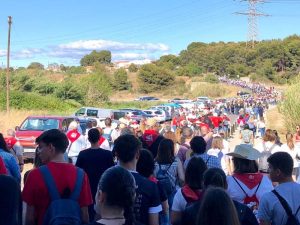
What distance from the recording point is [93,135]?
23.0 feet

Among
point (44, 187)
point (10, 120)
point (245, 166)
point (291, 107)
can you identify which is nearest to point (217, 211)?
point (44, 187)

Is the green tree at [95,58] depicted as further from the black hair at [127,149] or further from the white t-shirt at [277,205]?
the white t-shirt at [277,205]

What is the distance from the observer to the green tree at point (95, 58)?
152 m

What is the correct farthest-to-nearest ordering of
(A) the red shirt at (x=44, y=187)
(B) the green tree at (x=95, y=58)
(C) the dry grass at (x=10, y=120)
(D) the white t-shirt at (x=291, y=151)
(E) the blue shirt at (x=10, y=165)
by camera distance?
(B) the green tree at (x=95, y=58)
(C) the dry grass at (x=10, y=120)
(D) the white t-shirt at (x=291, y=151)
(E) the blue shirt at (x=10, y=165)
(A) the red shirt at (x=44, y=187)

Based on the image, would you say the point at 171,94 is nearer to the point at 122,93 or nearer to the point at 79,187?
the point at 122,93

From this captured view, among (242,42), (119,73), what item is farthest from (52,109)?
(242,42)

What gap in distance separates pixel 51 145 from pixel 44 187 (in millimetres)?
450

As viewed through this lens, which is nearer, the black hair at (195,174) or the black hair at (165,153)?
the black hair at (195,174)

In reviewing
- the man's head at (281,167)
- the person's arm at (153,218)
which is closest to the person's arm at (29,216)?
the person's arm at (153,218)

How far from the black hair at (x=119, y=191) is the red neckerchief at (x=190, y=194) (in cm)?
145

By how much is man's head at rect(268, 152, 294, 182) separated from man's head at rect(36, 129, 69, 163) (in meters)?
1.83

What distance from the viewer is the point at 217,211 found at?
2971 mm

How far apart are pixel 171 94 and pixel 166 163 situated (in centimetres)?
8700

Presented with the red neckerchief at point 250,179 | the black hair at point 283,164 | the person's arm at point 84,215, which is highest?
the black hair at point 283,164
